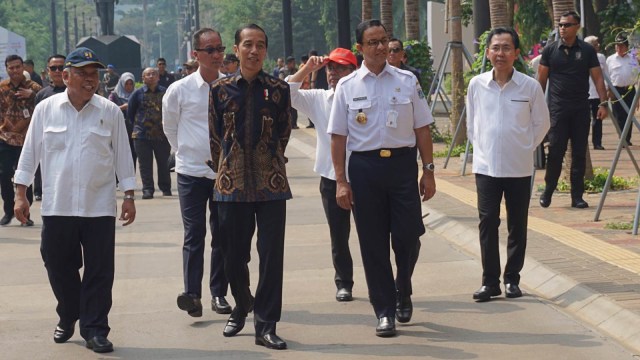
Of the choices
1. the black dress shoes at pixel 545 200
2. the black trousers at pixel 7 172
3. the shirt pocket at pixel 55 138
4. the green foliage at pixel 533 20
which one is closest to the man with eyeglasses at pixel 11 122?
the black trousers at pixel 7 172

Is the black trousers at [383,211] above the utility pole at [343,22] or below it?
below

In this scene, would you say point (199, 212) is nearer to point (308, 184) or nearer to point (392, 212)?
point (392, 212)

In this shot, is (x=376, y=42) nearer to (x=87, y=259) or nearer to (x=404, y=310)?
(x=404, y=310)

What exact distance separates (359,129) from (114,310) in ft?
8.15

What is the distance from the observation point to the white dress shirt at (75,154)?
840 cm

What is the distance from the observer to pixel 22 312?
1002cm

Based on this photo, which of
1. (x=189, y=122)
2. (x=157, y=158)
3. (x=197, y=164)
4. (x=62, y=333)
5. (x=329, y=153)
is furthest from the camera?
(x=157, y=158)

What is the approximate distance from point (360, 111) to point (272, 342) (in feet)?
4.92

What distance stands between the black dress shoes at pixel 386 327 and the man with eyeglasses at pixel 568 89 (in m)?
5.89

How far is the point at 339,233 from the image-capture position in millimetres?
9938

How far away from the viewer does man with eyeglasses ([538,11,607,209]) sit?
45.7 ft

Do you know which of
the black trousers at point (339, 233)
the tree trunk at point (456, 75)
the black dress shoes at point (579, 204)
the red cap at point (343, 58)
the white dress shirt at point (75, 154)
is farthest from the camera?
the tree trunk at point (456, 75)

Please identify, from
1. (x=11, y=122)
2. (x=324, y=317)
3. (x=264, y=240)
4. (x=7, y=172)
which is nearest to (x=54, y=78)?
(x=11, y=122)

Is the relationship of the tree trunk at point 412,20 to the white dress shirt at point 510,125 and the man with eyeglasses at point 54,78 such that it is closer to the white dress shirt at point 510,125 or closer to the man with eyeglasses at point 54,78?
the man with eyeglasses at point 54,78
